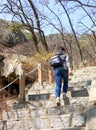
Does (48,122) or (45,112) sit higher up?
(45,112)

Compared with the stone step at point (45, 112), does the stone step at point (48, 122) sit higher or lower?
lower

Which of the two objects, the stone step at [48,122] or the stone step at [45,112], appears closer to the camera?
the stone step at [48,122]

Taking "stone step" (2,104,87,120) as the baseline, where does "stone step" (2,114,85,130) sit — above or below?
below

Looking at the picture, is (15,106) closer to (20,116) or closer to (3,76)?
(20,116)

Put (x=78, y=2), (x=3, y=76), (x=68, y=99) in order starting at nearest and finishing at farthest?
(x=68, y=99) → (x=3, y=76) → (x=78, y=2)

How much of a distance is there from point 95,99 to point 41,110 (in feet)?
4.28

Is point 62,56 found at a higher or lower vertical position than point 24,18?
lower

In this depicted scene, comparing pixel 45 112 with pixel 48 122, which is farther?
pixel 45 112

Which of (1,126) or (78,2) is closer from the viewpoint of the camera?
(1,126)

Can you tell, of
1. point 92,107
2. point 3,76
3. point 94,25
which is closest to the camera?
point 92,107

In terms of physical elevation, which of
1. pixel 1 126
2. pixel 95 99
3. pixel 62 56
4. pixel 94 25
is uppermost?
pixel 94 25

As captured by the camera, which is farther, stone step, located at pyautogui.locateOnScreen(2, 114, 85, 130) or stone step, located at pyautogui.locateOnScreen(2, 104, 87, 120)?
stone step, located at pyautogui.locateOnScreen(2, 104, 87, 120)

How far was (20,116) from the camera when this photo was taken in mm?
7449

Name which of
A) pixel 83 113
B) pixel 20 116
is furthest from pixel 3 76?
pixel 83 113
